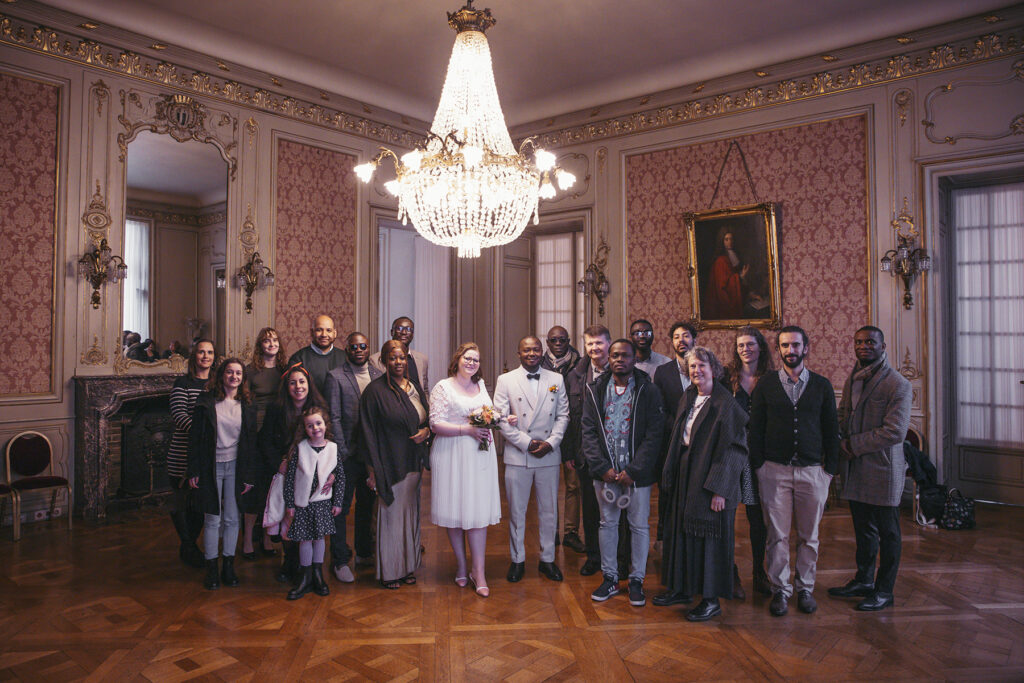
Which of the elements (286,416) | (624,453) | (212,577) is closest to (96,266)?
(286,416)

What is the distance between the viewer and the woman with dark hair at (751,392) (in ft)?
12.5

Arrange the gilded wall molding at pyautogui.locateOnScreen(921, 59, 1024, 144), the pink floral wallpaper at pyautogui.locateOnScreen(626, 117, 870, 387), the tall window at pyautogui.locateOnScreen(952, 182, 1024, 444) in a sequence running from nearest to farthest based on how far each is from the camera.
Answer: the gilded wall molding at pyautogui.locateOnScreen(921, 59, 1024, 144), the tall window at pyautogui.locateOnScreen(952, 182, 1024, 444), the pink floral wallpaper at pyautogui.locateOnScreen(626, 117, 870, 387)

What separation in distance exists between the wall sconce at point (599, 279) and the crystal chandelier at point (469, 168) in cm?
323

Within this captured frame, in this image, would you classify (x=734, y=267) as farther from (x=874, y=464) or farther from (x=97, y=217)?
(x=97, y=217)

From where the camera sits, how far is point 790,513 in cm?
375

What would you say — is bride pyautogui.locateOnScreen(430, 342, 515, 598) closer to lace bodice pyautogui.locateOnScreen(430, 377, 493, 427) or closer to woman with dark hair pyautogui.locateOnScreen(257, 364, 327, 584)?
lace bodice pyautogui.locateOnScreen(430, 377, 493, 427)

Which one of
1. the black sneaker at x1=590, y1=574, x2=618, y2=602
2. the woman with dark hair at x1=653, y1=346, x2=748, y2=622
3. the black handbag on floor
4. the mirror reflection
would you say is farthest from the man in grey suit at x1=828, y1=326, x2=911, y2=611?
the mirror reflection

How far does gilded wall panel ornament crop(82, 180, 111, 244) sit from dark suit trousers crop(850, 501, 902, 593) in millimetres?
6114

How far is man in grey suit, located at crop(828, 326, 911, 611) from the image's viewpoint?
366cm

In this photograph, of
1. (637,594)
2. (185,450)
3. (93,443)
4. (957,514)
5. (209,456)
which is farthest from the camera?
(93,443)

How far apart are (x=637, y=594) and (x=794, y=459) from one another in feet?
3.74

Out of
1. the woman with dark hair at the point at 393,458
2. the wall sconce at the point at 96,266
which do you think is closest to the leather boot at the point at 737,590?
the woman with dark hair at the point at 393,458

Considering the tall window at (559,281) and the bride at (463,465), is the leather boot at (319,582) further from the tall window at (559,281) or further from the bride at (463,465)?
the tall window at (559,281)

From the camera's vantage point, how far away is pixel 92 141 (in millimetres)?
5836
